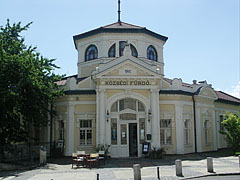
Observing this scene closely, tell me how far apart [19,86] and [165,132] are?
11029 millimetres

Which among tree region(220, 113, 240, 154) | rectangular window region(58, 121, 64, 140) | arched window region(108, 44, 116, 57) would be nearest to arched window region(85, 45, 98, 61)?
arched window region(108, 44, 116, 57)

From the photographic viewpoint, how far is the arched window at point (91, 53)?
83.4 feet

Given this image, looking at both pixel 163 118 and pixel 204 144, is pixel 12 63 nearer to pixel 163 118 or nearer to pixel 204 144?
pixel 163 118

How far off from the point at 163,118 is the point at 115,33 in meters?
8.72

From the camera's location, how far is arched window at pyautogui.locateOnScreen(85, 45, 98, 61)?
2541 centimetres

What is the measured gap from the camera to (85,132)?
20938 mm

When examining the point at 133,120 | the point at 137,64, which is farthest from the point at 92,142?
the point at 137,64

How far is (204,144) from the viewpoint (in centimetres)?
2352

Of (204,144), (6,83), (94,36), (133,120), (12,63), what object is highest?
(94,36)

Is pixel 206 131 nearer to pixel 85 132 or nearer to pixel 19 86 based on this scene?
pixel 85 132

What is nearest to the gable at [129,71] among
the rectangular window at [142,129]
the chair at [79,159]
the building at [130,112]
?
the building at [130,112]

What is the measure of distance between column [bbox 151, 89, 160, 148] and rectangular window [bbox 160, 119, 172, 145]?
1.79 m

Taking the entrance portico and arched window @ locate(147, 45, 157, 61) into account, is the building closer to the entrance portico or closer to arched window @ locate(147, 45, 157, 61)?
the entrance portico

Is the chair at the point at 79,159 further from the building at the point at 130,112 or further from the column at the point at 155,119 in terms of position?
the column at the point at 155,119
